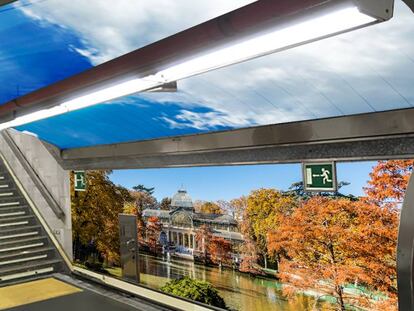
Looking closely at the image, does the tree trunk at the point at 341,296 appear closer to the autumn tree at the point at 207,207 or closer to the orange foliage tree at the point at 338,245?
the orange foliage tree at the point at 338,245

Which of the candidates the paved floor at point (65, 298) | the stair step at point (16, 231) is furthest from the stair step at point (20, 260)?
the paved floor at point (65, 298)

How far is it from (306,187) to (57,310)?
4305 millimetres

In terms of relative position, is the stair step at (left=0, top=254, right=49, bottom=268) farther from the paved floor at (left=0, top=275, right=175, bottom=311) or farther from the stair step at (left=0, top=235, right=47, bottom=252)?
the paved floor at (left=0, top=275, right=175, bottom=311)

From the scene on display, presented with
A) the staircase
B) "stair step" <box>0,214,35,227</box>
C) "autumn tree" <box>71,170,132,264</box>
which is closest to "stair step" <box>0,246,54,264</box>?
the staircase

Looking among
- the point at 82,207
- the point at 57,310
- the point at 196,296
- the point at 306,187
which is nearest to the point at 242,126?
the point at 306,187

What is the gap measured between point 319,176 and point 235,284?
2372mm

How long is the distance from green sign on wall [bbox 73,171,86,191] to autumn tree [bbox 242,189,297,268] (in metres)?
4.26

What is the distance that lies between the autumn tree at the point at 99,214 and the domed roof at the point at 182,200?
135 cm

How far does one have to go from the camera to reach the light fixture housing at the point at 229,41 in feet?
4.69

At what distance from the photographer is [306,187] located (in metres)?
4.55

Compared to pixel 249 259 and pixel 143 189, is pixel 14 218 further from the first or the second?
pixel 249 259

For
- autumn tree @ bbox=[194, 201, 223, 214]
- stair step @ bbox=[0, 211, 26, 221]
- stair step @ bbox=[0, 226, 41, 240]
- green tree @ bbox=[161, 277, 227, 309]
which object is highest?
autumn tree @ bbox=[194, 201, 223, 214]

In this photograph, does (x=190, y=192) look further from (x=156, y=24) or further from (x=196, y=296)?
(x=156, y=24)

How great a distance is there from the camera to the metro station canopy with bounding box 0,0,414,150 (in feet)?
8.54
